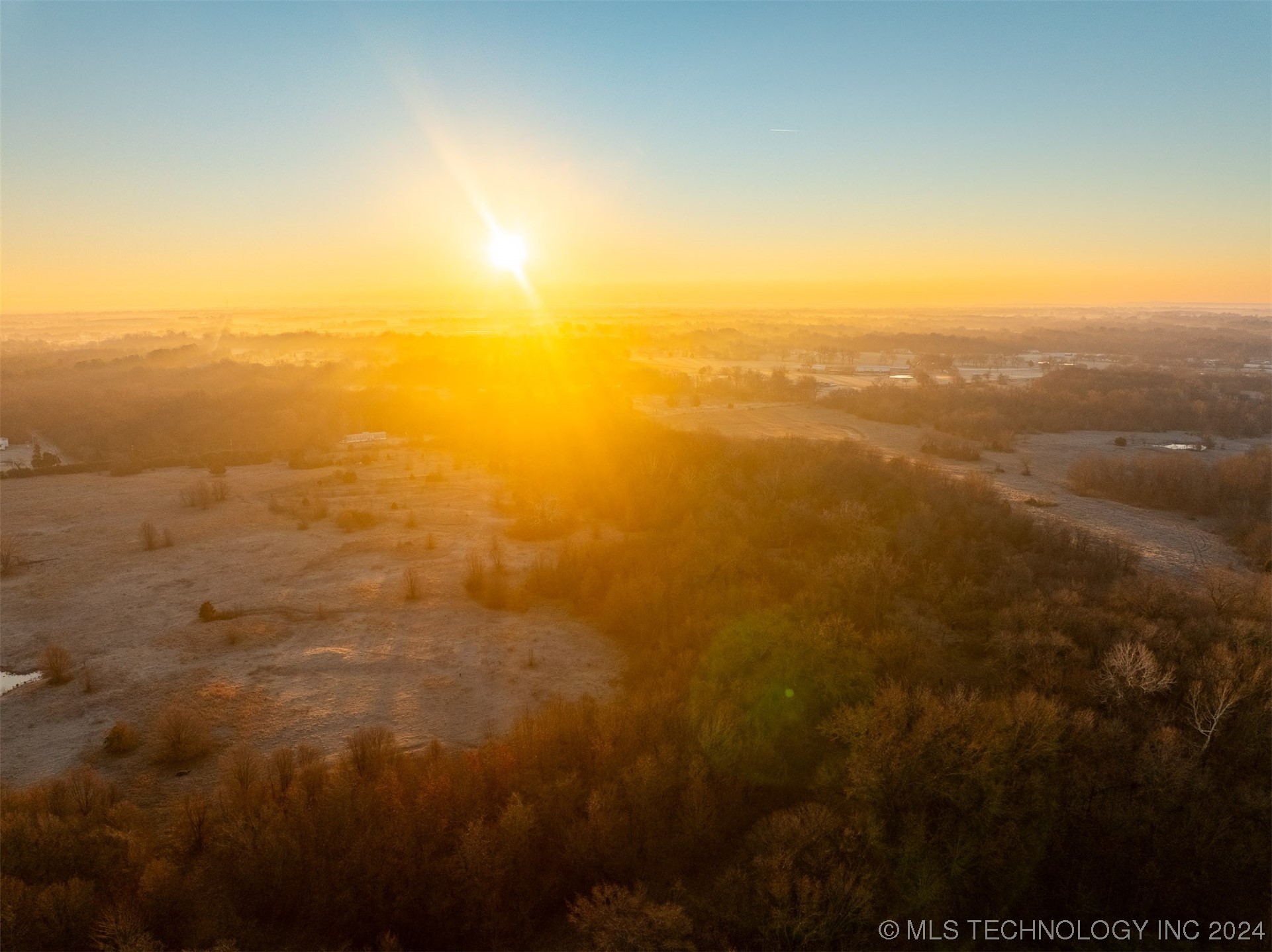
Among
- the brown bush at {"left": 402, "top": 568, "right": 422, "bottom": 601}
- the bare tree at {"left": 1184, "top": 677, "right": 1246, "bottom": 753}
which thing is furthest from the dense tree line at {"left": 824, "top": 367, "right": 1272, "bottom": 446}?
the brown bush at {"left": 402, "top": 568, "right": 422, "bottom": 601}

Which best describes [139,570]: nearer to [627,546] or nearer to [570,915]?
[627,546]

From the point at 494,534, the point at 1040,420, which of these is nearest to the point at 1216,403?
the point at 1040,420

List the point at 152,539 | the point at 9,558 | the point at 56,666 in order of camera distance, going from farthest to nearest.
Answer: the point at 152,539, the point at 9,558, the point at 56,666

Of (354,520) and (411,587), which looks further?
(354,520)

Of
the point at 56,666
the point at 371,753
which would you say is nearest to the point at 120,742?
the point at 56,666

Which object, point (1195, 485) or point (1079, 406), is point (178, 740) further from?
point (1079, 406)

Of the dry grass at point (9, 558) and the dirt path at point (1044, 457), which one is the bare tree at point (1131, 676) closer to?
the dirt path at point (1044, 457)

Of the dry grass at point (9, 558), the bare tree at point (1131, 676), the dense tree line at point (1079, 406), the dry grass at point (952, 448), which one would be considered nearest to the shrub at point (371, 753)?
the bare tree at point (1131, 676)
